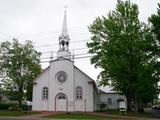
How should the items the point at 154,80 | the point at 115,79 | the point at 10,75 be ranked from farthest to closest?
the point at 10,75 → the point at 115,79 → the point at 154,80

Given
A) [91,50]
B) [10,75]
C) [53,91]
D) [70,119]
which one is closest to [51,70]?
[53,91]

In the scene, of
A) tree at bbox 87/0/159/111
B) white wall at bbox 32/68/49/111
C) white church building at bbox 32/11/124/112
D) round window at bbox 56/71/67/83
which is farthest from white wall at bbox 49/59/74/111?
tree at bbox 87/0/159/111

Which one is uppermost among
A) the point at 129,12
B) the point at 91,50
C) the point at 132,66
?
the point at 129,12

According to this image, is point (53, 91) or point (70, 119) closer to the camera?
point (70, 119)

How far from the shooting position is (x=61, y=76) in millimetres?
50969

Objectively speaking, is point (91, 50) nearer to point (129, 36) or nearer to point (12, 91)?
point (129, 36)

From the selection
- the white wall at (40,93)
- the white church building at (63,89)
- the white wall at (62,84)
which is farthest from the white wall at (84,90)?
the white wall at (40,93)

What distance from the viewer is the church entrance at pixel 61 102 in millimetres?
49656

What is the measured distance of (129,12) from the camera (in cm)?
4472

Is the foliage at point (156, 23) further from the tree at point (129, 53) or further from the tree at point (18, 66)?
the tree at point (18, 66)

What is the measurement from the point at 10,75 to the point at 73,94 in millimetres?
14772

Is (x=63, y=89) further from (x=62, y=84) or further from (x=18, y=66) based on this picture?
(x=18, y=66)

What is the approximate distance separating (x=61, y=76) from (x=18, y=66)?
11.3 metres

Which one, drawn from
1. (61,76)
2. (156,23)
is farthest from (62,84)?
(156,23)
